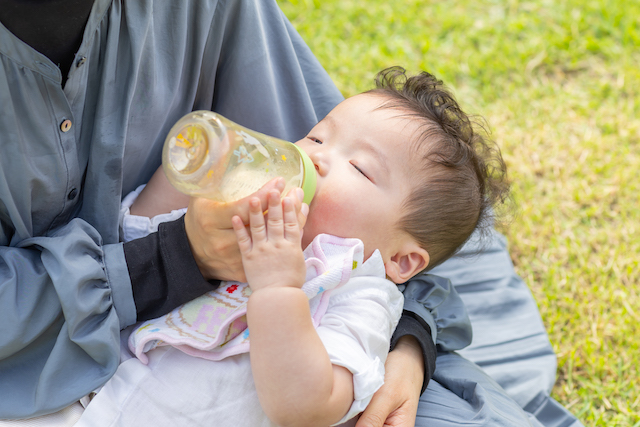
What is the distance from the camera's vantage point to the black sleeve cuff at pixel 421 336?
5.30 feet

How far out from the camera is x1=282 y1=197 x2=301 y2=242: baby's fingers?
1.21 meters

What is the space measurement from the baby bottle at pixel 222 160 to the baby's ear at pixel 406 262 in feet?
1.13

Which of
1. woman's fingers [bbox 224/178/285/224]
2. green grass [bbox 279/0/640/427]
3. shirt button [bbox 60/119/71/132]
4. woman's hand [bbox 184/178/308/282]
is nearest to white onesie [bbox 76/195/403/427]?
woman's hand [bbox 184/178/308/282]

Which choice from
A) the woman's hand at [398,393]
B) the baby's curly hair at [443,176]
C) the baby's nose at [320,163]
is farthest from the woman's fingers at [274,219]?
the woman's hand at [398,393]

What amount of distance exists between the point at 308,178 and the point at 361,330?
0.35 m

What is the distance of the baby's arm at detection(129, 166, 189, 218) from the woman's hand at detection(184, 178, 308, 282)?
268 mm

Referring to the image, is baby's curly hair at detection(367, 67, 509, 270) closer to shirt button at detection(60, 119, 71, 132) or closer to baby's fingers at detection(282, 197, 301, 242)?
baby's fingers at detection(282, 197, 301, 242)

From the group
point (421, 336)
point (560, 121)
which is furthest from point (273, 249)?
point (560, 121)

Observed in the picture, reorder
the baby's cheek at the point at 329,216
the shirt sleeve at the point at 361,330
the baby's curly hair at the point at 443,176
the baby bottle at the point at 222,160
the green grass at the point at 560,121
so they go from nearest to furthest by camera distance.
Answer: the baby bottle at the point at 222,160, the shirt sleeve at the point at 361,330, the baby's cheek at the point at 329,216, the baby's curly hair at the point at 443,176, the green grass at the point at 560,121

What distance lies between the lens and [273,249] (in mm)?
1205

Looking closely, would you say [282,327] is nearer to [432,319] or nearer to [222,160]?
[222,160]

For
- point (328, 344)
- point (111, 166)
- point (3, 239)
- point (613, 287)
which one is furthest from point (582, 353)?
point (3, 239)

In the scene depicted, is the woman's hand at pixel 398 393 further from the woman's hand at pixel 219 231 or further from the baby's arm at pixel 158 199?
the baby's arm at pixel 158 199

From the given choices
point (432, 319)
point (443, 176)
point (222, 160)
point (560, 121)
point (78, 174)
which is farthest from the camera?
point (560, 121)
